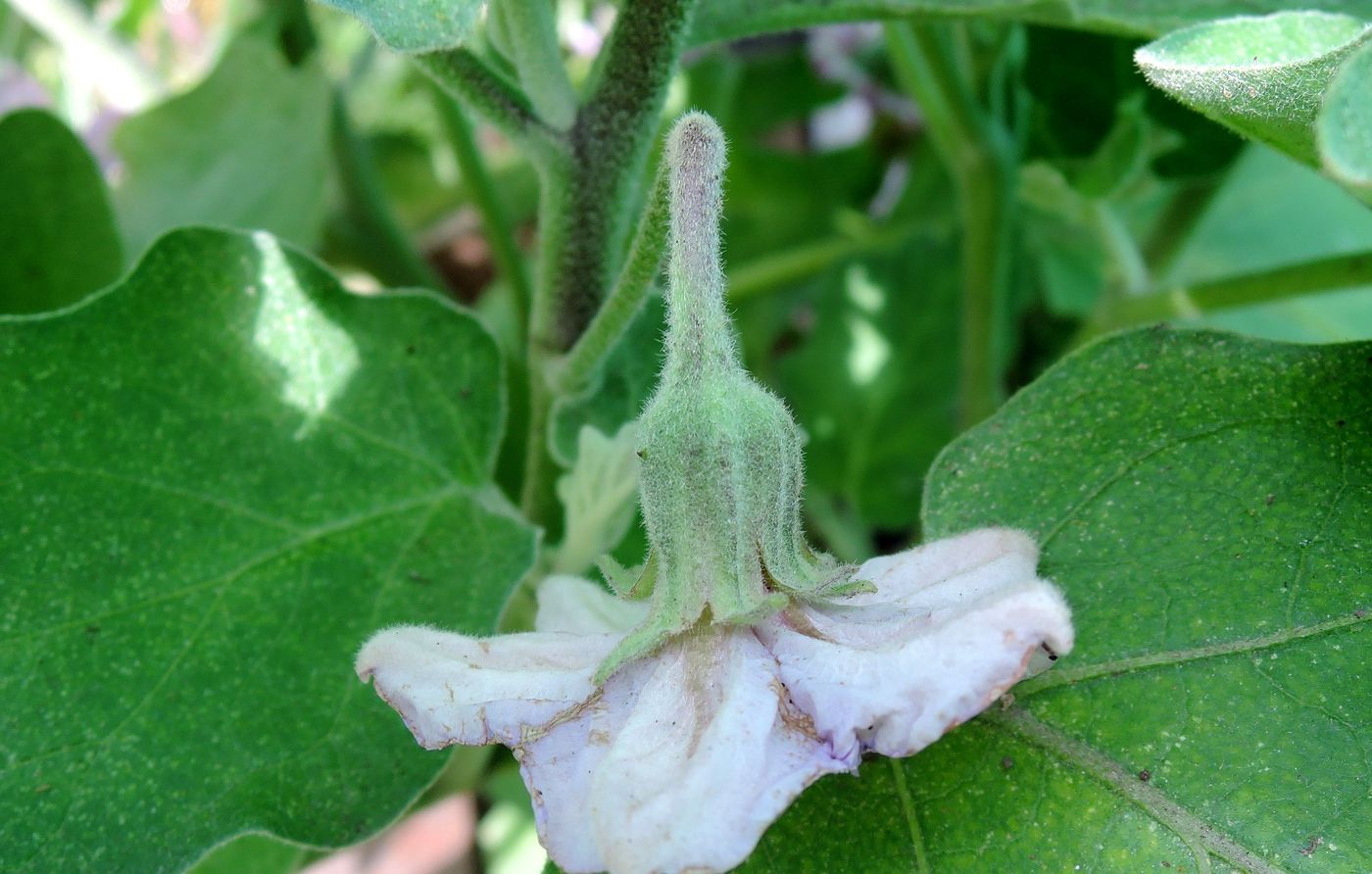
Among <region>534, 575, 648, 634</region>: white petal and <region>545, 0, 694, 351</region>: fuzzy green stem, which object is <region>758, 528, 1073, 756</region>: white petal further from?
<region>545, 0, 694, 351</region>: fuzzy green stem

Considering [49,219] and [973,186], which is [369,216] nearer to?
[49,219]

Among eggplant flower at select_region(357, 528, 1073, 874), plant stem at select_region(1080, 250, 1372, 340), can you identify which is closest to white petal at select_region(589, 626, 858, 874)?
eggplant flower at select_region(357, 528, 1073, 874)

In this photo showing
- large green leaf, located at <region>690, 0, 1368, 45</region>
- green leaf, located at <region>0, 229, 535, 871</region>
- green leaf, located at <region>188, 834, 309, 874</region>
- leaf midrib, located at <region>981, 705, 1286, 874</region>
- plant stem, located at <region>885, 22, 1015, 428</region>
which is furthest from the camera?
plant stem, located at <region>885, 22, 1015, 428</region>

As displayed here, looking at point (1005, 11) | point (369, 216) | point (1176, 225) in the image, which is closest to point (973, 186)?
point (1176, 225)

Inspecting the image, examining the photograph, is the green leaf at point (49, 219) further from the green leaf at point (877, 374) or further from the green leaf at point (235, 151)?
the green leaf at point (877, 374)

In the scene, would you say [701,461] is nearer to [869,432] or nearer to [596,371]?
[596,371]

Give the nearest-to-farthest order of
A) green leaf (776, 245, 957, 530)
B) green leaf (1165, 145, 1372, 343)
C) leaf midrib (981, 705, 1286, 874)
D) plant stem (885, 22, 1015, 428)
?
leaf midrib (981, 705, 1286, 874), plant stem (885, 22, 1015, 428), green leaf (1165, 145, 1372, 343), green leaf (776, 245, 957, 530)

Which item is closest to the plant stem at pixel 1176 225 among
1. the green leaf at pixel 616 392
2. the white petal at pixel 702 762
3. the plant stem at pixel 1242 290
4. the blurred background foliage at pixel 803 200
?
the blurred background foliage at pixel 803 200
